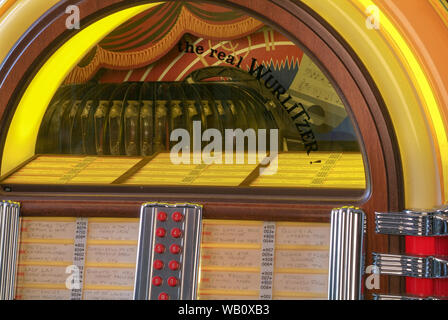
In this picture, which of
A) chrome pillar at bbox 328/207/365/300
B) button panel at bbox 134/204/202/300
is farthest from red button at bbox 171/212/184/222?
chrome pillar at bbox 328/207/365/300

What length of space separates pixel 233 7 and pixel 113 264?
2.40 ft

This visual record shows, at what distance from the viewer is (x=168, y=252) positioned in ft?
5.12

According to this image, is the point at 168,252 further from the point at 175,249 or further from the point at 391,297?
the point at 391,297

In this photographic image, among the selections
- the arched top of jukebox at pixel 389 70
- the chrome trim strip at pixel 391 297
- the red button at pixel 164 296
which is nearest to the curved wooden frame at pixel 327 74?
the arched top of jukebox at pixel 389 70

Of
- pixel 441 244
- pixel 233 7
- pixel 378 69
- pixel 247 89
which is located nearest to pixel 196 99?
pixel 247 89

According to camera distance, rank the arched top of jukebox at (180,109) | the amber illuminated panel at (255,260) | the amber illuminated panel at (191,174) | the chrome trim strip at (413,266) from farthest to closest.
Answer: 1. the arched top of jukebox at (180,109)
2. the amber illuminated panel at (191,174)
3. the amber illuminated panel at (255,260)
4. the chrome trim strip at (413,266)

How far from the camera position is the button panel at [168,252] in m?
1.54

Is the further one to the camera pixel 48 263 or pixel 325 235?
pixel 48 263

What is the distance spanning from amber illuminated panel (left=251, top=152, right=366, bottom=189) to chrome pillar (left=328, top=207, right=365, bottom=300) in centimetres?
11

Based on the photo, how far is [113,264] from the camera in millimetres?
1617

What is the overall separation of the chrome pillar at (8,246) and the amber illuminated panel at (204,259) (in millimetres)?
28

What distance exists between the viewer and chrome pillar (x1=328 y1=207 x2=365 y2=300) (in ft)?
4.72

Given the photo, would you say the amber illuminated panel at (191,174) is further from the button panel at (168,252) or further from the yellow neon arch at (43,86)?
the yellow neon arch at (43,86)

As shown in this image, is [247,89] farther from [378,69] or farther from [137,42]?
[378,69]
